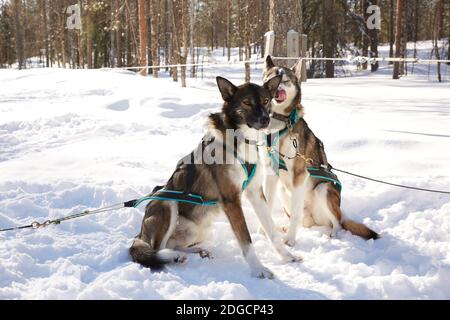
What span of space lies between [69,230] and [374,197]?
10.8 ft

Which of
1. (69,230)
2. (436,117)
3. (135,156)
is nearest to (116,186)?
(69,230)

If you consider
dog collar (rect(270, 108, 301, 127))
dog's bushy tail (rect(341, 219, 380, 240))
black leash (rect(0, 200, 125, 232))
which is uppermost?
dog collar (rect(270, 108, 301, 127))

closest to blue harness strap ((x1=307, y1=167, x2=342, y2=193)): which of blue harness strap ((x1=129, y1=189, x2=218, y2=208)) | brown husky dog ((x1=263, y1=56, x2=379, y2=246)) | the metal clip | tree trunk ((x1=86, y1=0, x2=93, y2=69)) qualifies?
brown husky dog ((x1=263, y1=56, x2=379, y2=246))

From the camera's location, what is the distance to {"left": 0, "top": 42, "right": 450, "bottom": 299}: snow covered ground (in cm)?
321

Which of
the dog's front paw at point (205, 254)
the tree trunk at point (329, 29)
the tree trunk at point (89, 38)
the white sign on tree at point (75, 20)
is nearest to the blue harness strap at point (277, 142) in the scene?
the dog's front paw at point (205, 254)

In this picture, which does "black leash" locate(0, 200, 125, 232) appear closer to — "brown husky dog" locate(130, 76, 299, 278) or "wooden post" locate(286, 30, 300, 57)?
"brown husky dog" locate(130, 76, 299, 278)

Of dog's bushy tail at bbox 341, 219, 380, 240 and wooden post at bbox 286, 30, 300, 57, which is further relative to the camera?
wooden post at bbox 286, 30, 300, 57

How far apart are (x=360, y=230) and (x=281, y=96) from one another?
1477 mm

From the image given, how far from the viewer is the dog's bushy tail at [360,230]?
4.08 meters

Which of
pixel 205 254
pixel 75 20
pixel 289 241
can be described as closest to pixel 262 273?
pixel 205 254

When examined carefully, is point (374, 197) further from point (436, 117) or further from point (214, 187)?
point (436, 117)

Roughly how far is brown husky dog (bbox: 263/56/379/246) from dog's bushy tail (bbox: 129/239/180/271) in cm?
127

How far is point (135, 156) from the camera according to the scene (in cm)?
676

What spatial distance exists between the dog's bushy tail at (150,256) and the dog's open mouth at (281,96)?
5.78ft
